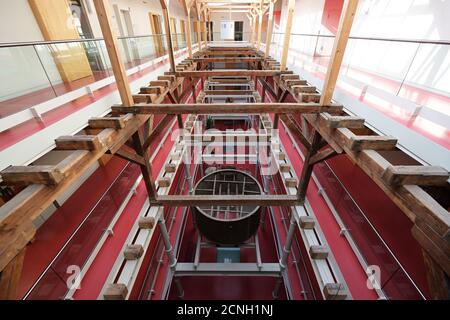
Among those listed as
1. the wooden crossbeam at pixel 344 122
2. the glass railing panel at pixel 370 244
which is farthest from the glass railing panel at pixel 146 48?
the glass railing panel at pixel 370 244

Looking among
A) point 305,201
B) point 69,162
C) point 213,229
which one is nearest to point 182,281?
point 213,229

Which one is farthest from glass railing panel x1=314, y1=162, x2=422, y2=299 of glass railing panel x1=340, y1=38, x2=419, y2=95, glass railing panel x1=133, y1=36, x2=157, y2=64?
glass railing panel x1=133, y1=36, x2=157, y2=64

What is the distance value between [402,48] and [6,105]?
605 cm

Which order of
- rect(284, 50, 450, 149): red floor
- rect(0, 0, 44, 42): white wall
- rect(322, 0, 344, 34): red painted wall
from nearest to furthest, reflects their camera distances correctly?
1. rect(284, 50, 450, 149): red floor
2. rect(0, 0, 44, 42): white wall
3. rect(322, 0, 344, 34): red painted wall

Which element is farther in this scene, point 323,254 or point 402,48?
point 402,48

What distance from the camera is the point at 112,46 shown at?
239 centimetres

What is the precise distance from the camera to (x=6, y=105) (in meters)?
2.68

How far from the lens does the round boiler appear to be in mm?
4153

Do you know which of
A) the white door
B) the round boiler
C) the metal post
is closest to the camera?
the metal post

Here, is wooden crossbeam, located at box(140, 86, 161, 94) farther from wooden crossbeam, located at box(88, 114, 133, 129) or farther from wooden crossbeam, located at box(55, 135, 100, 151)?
wooden crossbeam, located at box(55, 135, 100, 151)

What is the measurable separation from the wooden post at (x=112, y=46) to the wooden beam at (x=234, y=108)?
21cm

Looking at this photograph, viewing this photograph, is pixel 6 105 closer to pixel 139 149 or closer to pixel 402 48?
pixel 139 149

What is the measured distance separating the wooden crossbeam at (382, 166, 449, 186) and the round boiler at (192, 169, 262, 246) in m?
2.57

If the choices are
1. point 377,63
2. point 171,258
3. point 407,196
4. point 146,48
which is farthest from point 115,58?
point 377,63
